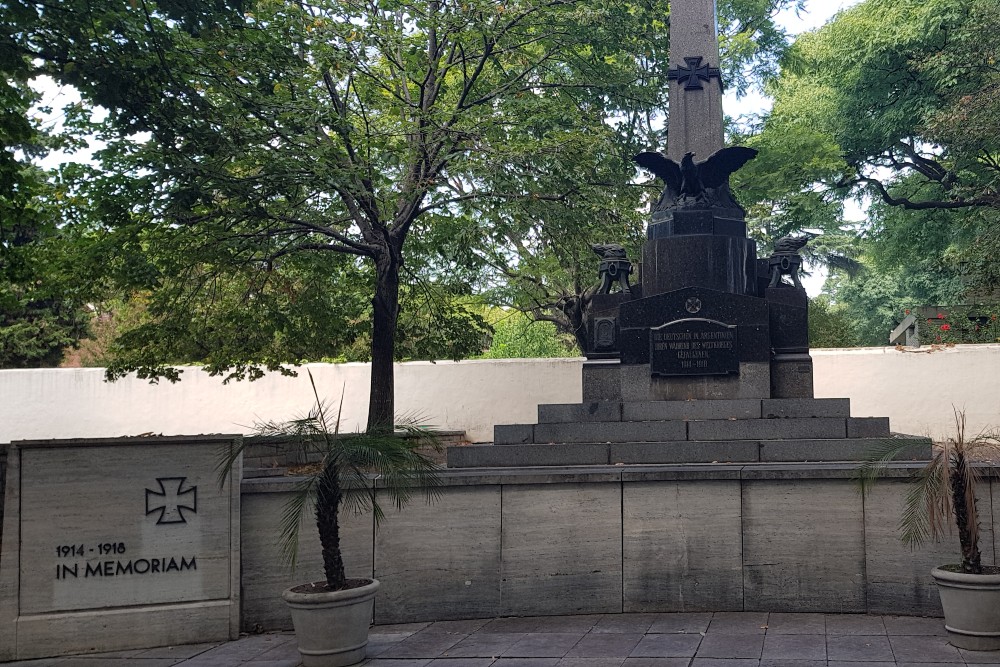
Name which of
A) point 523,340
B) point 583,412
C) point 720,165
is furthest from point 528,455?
point 523,340

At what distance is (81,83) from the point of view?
11.9m

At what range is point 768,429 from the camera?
1114 cm

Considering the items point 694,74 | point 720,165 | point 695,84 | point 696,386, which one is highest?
point 694,74

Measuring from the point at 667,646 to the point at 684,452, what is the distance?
9.65 ft

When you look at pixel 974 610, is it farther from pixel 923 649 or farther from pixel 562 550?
pixel 562 550

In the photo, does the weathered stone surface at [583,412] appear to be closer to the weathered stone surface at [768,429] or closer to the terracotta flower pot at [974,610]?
the weathered stone surface at [768,429]

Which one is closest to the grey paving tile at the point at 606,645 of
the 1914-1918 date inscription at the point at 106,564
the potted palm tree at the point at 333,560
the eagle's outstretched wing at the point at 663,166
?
the potted palm tree at the point at 333,560

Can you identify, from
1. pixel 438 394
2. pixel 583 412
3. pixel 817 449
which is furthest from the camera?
pixel 438 394

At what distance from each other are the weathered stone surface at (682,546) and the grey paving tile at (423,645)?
180 centimetres

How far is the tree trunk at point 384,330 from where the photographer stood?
58.8 feet

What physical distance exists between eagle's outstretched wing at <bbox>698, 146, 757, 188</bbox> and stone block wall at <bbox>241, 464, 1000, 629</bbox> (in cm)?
509

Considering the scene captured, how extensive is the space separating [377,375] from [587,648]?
10224mm

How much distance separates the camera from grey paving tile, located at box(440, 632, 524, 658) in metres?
8.43

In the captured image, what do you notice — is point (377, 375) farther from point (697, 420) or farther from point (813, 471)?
point (813, 471)
